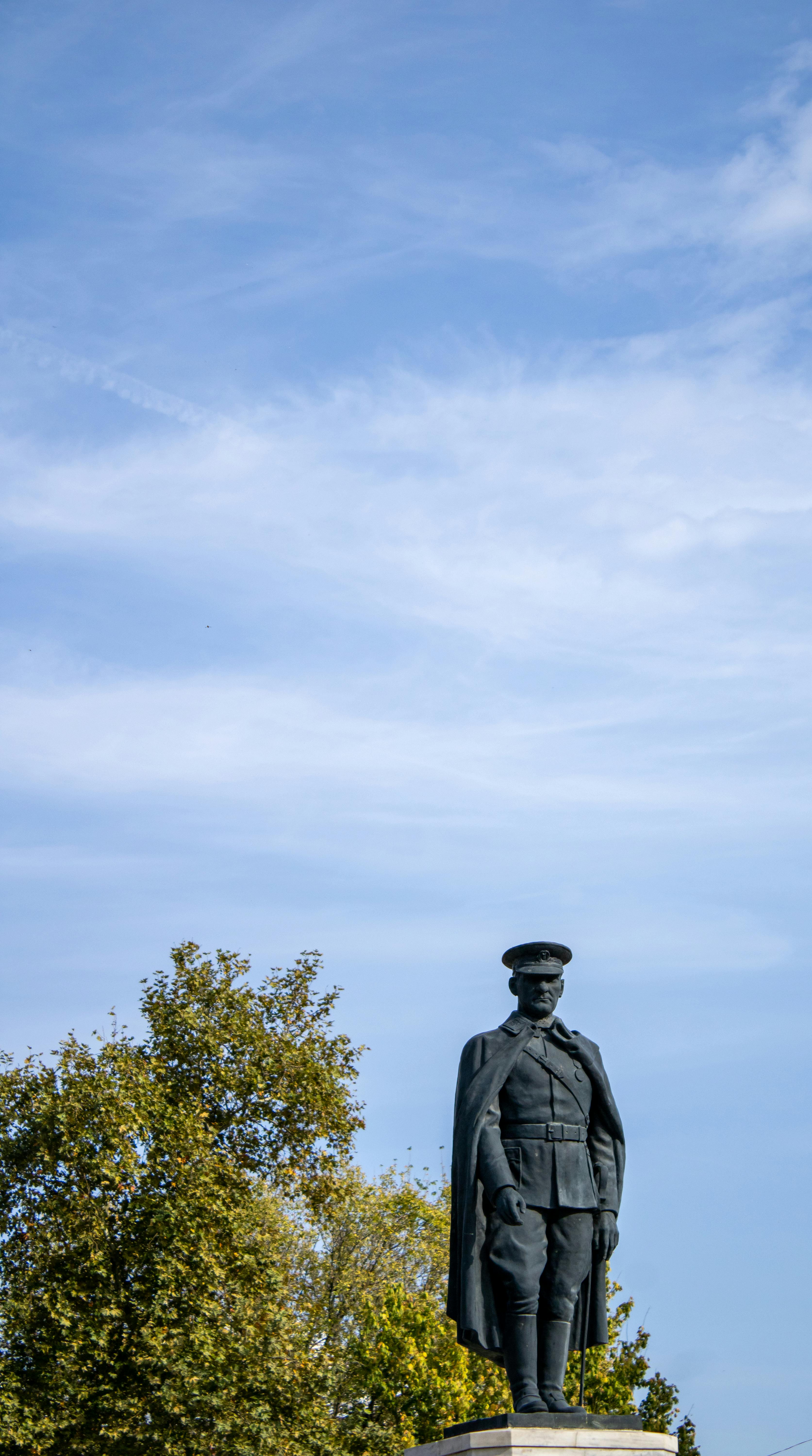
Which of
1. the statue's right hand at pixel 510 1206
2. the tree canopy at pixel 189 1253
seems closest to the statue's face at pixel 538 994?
the statue's right hand at pixel 510 1206

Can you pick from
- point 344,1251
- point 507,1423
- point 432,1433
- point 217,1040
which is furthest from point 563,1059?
point 344,1251

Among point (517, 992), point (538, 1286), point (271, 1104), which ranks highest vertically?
point (271, 1104)

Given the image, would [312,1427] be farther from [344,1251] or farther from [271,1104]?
[344,1251]

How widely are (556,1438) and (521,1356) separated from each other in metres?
0.65

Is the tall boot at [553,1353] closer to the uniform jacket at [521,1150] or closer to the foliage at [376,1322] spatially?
the uniform jacket at [521,1150]

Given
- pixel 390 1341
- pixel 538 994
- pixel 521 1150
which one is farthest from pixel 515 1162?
pixel 390 1341

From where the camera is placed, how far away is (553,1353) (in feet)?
27.9

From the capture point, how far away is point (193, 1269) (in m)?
23.8

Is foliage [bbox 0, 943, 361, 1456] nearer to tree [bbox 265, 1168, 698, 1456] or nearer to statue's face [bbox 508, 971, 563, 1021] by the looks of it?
tree [bbox 265, 1168, 698, 1456]

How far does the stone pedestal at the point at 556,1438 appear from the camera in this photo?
25.1 feet

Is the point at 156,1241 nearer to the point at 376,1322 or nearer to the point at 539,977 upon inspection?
the point at 376,1322

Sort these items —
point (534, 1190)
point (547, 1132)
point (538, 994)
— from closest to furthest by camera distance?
point (534, 1190), point (547, 1132), point (538, 994)

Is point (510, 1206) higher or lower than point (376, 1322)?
lower

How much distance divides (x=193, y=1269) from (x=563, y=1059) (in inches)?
656
